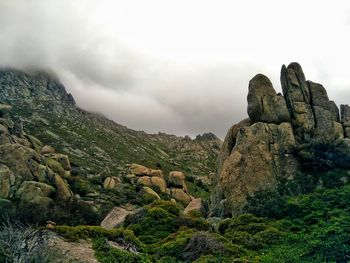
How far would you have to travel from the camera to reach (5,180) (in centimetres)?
6531

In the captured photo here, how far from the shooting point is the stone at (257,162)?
49.2 m

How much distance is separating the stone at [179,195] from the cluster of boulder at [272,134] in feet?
122

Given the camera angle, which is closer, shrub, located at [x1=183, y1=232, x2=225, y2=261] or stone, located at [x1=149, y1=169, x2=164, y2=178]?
shrub, located at [x1=183, y1=232, x2=225, y2=261]

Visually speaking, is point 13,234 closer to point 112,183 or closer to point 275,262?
point 275,262

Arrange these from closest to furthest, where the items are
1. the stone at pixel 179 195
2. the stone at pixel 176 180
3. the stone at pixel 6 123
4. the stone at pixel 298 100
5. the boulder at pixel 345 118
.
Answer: the stone at pixel 298 100 → the boulder at pixel 345 118 → the stone at pixel 6 123 → the stone at pixel 179 195 → the stone at pixel 176 180

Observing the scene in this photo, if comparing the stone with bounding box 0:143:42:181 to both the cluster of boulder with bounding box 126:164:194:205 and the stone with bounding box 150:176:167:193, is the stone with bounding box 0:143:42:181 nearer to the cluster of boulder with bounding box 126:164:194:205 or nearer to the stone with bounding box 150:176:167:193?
the cluster of boulder with bounding box 126:164:194:205

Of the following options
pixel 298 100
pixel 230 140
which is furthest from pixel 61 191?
pixel 298 100

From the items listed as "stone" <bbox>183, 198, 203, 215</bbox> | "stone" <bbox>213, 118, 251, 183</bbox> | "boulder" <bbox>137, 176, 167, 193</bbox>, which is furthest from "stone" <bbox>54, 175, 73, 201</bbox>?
"stone" <bbox>213, 118, 251, 183</bbox>

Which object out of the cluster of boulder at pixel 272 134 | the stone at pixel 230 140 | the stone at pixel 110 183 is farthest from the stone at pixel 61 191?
the stone at pixel 230 140

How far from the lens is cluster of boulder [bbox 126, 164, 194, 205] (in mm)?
93812

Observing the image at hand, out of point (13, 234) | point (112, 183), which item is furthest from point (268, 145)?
point (112, 183)

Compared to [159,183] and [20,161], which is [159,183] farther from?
[20,161]

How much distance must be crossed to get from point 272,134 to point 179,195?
1854 inches

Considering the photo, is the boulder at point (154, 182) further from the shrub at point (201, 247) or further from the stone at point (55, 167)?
the shrub at point (201, 247)
